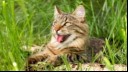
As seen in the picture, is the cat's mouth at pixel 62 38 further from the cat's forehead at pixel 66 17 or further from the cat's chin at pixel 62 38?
the cat's forehead at pixel 66 17

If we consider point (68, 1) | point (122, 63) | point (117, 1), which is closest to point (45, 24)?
point (68, 1)

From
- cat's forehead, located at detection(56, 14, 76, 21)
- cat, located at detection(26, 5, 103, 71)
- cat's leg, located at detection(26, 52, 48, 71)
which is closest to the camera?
cat's leg, located at detection(26, 52, 48, 71)

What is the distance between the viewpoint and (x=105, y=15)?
6629 mm

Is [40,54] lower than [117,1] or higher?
lower

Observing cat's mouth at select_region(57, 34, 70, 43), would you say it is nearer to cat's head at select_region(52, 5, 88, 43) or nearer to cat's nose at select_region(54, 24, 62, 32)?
cat's head at select_region(52, 5, 88, 43)

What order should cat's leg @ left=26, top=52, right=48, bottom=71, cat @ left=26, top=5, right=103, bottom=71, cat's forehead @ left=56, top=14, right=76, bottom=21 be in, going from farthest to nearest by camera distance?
cat's forehead @ left=56, top=14, right=76, bottom=21
cat @ left=26, top=5, right=103, bottom=71
cat's leg @ left=26, top=52, right=48, bottom=71

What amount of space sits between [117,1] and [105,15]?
37cm

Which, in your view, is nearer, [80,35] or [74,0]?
[80,35]

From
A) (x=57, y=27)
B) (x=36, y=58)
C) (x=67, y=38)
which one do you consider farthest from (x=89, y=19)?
(x=36, y=58)

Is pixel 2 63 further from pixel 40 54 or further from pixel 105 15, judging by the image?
pixel 105 15

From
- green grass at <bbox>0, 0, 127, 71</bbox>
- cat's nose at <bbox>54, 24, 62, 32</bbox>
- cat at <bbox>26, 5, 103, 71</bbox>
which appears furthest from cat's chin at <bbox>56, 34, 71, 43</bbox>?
green grass at <bbox>0, 0, 127, 71</bbox>

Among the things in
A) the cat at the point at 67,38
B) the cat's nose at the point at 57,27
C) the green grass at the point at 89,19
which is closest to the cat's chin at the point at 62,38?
the cat at the point at 67,38

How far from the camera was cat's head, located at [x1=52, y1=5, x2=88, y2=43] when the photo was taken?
553 centimetres

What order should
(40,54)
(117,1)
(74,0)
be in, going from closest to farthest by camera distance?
1. (40,54)
2. (117,1)
3. (74,0)
